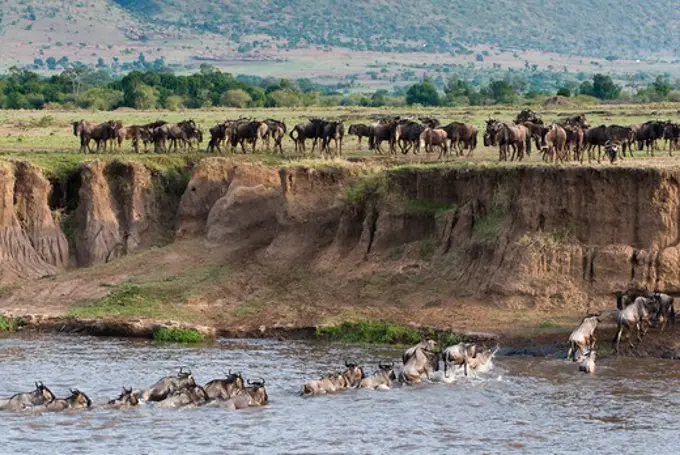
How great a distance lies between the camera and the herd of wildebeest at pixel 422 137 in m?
39.2

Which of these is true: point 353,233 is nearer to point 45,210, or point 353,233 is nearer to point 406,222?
point 406,222

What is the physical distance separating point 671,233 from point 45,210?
17.5 m

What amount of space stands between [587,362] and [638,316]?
1.93 meters

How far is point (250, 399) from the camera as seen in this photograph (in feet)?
84.0

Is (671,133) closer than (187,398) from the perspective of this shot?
No

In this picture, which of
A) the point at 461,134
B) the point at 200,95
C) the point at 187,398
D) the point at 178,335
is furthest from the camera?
the point at 200,95


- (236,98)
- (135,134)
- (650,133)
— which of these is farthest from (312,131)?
(236,98)

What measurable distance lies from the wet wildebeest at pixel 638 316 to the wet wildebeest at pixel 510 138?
34.1 ft

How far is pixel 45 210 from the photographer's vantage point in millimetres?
41000

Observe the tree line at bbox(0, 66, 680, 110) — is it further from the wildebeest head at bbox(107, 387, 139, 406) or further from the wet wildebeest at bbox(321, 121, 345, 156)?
the wildebeest head at bbox(107, 387, 139, 406)

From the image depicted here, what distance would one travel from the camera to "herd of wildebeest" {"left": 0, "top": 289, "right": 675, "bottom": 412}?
83.4 feet

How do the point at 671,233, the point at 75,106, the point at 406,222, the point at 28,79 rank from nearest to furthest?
the point at 671,233, the point at 406,222, the point at 75,106, the point at 28,79

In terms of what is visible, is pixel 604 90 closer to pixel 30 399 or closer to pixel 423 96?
pixel 423 96

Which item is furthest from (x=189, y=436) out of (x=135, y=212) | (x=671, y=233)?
(x=135, y=212)
